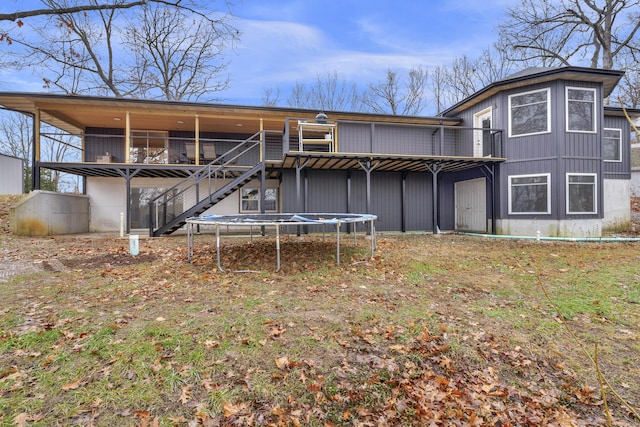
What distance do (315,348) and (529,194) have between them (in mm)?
11496

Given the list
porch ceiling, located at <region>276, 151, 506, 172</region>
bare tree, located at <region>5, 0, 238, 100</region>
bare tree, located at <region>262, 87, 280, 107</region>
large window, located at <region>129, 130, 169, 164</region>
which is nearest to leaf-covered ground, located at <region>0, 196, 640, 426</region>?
porch ceiling, located at <region>276, 151, 506, 172</region>

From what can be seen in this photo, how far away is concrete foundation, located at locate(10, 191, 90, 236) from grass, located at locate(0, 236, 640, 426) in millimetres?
6729

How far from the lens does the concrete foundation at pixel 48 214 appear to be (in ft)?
34.4

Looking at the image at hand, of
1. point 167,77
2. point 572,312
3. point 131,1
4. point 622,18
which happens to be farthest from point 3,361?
point 622,18

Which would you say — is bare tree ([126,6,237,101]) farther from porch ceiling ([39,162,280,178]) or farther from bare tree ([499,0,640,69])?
bare tree ([499,0,640,69])

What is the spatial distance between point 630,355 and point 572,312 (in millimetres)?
993

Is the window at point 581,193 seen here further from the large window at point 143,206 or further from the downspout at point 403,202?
the large window at point 143,206

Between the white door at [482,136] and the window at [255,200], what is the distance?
8.82m

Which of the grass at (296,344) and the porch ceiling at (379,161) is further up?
the porch ceiling at (379,161)

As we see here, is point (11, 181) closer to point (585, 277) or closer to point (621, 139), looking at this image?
point (585, 277)

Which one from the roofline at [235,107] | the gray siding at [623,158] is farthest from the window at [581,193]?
the roofline at [235,107]

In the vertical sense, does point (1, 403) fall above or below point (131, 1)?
below

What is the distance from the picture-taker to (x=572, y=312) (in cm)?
429

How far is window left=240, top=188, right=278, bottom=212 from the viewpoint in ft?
49.1
